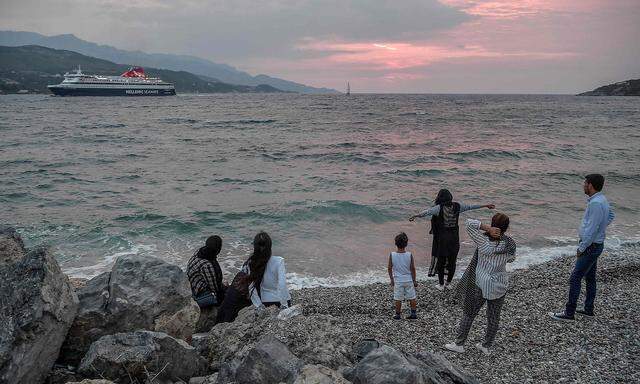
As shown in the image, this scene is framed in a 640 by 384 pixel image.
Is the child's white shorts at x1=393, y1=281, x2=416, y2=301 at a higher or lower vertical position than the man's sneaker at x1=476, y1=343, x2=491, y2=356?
higher

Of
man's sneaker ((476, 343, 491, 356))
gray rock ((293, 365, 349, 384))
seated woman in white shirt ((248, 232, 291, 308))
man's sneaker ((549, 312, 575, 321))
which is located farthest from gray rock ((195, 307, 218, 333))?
man's sneaker ((549, 312, 575, 321))

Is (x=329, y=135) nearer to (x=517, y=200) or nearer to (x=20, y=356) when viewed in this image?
(x=517, y=200)

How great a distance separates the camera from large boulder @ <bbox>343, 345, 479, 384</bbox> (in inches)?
159

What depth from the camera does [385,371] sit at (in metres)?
4.10

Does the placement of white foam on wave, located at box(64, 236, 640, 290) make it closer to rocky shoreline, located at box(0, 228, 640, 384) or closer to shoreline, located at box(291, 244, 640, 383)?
shoreline, located at box(291, 244, 640, 383)

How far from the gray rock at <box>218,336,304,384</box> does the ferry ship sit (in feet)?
426

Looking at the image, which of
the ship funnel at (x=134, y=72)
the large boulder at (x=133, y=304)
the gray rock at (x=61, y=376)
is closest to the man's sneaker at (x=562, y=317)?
the large boulder at (x=133, y=304)

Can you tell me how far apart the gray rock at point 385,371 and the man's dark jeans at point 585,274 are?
14.2ft

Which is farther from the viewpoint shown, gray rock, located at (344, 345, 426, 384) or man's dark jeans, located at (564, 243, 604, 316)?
man's dark jeans, located at (564, 243, 604, 316)

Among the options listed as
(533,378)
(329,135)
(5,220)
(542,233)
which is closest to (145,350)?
(533,378)

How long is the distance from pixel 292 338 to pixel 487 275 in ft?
9.22

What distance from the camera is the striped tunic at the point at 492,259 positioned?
582cm

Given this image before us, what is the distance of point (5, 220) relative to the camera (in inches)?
610

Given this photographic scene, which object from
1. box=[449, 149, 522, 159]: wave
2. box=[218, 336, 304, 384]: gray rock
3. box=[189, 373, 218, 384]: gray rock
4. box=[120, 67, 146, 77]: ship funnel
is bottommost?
box=[189, 373, 218, 384]: gray rock
